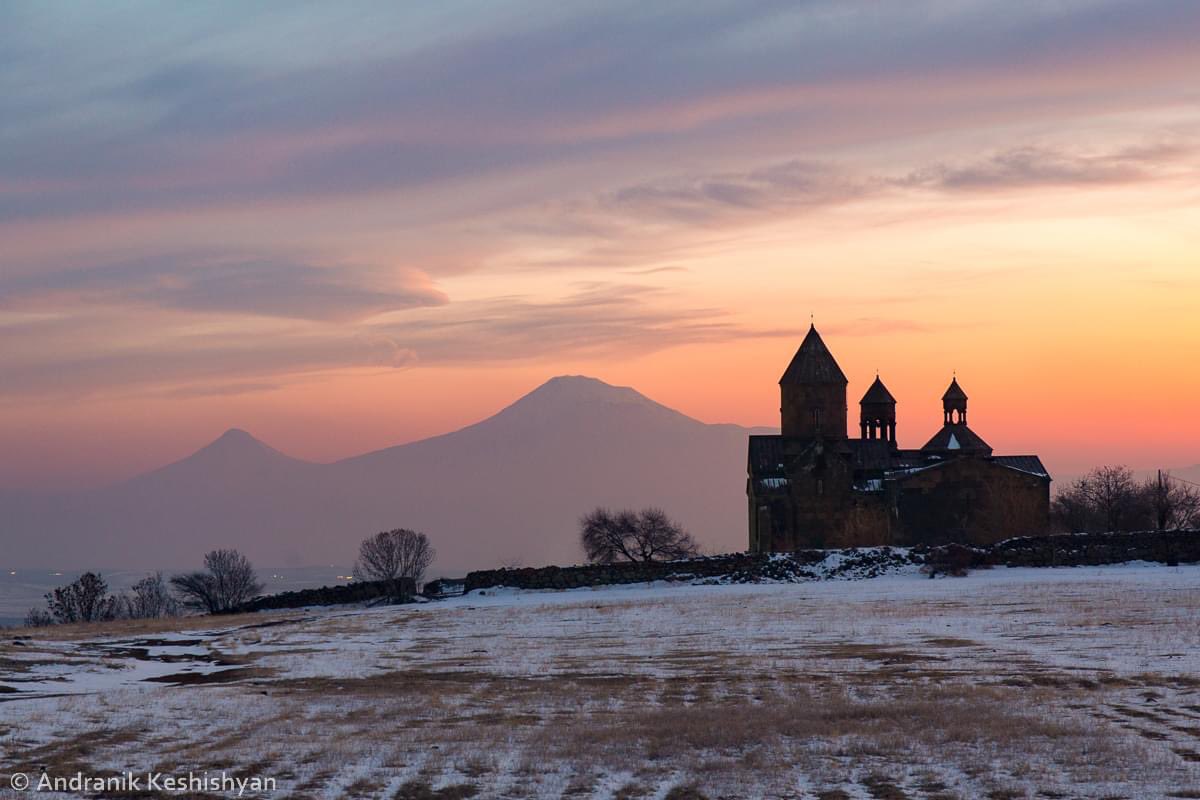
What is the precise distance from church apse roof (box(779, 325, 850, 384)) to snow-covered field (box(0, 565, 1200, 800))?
5489 cm

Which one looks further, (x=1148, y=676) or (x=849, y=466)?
(x=849, y=466)

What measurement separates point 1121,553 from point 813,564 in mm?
12153

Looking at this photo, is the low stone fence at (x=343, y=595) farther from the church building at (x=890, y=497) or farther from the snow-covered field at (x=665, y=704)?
the church building at (x=890, y=497)

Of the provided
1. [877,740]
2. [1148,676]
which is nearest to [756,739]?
[877,740]

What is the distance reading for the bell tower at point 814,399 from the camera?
9906cm

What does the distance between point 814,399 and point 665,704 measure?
7568 cm

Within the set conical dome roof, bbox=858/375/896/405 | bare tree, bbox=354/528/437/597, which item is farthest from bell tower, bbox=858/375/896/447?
bare tree, bbox=354/528/437/597

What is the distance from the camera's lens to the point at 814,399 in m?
99.2

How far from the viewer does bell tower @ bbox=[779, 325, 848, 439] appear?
325 ft

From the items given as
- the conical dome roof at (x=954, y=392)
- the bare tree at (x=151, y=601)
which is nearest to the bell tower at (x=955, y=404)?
the conical dome roof at (x=954, y=392)

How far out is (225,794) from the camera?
58.1 feet

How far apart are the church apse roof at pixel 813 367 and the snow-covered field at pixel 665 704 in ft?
180

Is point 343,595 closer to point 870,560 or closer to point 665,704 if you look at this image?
point 870,560

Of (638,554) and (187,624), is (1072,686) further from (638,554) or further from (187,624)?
(638,554)
